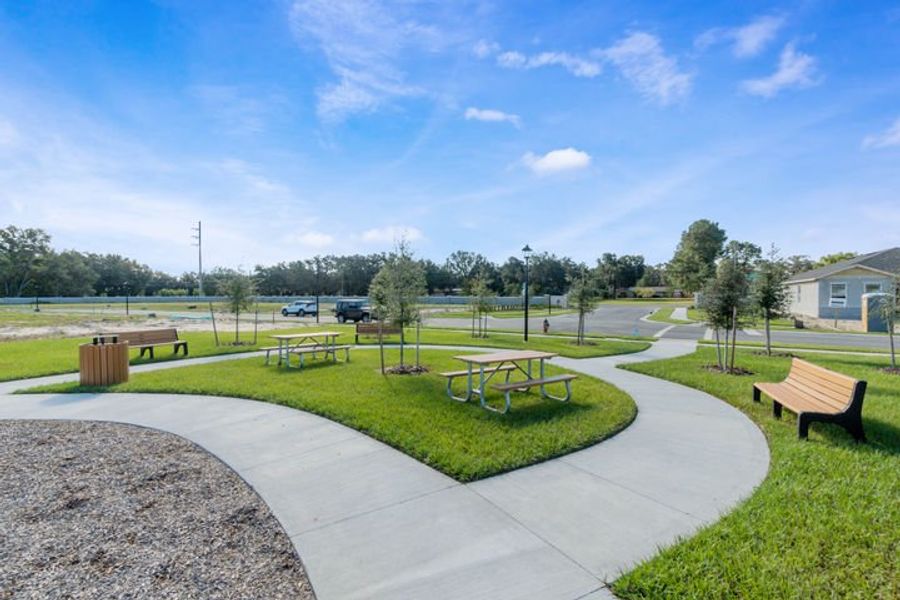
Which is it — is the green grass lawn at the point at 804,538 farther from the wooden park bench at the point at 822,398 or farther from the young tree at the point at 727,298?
the young tree at the point at 727,298

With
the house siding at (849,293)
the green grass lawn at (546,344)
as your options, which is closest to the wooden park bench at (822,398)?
the green grass lawn at (546,344)

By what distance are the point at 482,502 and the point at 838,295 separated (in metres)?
33.0

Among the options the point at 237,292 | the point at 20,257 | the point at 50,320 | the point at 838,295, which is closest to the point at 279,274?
the point at 20,257

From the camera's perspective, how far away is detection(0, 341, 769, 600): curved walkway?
8.98 feet

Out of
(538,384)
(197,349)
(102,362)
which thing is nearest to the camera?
(538,384)

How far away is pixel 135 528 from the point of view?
3.39 meters

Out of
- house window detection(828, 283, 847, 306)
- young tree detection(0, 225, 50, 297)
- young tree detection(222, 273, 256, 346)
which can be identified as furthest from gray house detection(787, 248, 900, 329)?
young tree detection(0, 225, 50, 297)

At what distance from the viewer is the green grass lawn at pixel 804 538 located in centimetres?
254

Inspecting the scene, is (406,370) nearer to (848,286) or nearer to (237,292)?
(237,292)

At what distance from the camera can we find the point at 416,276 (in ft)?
34.8

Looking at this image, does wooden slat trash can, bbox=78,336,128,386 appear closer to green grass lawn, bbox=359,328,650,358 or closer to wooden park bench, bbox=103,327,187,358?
wooden park bench, bbox=103,327,187,358

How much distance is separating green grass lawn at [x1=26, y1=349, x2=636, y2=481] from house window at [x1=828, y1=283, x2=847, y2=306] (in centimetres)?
2693

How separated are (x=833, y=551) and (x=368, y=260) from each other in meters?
82.5

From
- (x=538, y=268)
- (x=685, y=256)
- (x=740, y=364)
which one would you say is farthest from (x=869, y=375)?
(x=538, y=268)
